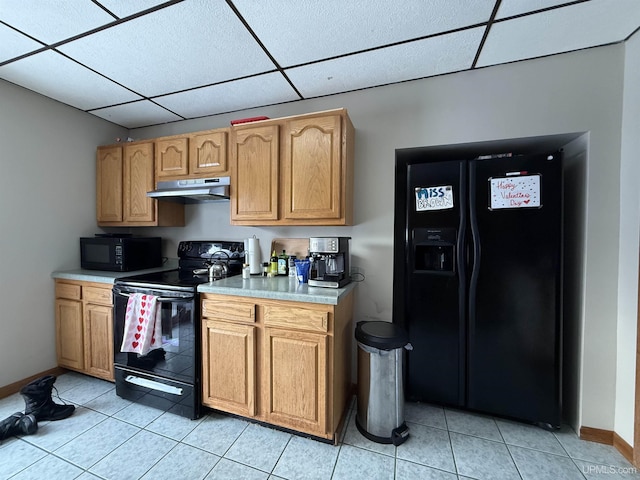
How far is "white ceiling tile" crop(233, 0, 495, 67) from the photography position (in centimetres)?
130

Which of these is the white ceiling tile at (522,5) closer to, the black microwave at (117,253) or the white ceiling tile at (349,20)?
the white ceiling tile at (349,20)

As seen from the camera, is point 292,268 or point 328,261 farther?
point 292,268

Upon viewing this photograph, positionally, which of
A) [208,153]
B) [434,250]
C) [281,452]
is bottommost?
[281,452]

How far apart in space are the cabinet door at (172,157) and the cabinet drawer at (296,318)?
1.52 m

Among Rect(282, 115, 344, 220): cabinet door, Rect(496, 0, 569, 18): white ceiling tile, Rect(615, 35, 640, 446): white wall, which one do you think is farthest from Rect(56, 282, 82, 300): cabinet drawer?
Rect(615, 35, 640, 446): white wall

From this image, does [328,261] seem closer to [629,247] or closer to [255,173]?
[255,173]

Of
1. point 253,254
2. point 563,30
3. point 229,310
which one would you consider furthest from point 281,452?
point 563,30

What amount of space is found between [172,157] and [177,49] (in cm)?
94

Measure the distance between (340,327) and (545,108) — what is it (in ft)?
6.61

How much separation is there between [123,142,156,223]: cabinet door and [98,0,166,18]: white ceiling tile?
1201 millimetres

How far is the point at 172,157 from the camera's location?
231 cm

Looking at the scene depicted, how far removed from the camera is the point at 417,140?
6.46 ft

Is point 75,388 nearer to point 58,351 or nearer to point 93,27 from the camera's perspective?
point 58,351

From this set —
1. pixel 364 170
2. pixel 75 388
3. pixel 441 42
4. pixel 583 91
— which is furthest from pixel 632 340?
pixel 75 388
